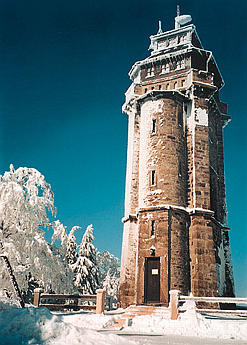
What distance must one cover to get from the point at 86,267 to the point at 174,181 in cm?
1609

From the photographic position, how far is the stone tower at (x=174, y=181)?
19.3 m

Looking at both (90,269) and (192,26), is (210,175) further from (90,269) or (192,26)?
(90,269)

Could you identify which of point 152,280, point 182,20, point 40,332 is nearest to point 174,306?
point 152,280

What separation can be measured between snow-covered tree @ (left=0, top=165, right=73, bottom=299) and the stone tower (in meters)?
5.19

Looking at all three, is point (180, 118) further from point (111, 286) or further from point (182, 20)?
point (111, 286)

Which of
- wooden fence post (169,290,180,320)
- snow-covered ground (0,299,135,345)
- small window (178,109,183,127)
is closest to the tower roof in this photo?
small window (178,109,183,127)

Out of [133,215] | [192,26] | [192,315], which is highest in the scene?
[192,26]

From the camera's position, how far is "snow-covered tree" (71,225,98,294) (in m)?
31.9

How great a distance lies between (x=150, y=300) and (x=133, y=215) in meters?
5.51

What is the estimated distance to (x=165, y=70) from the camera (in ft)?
82.1

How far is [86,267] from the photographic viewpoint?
32.8 m

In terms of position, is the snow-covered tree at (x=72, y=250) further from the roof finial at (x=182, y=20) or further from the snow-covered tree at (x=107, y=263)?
the roof finial at (x=182, y=20)

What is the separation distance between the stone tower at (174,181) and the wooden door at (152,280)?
5 cm

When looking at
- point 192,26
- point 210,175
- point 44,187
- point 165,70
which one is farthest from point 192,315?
point 192,26
